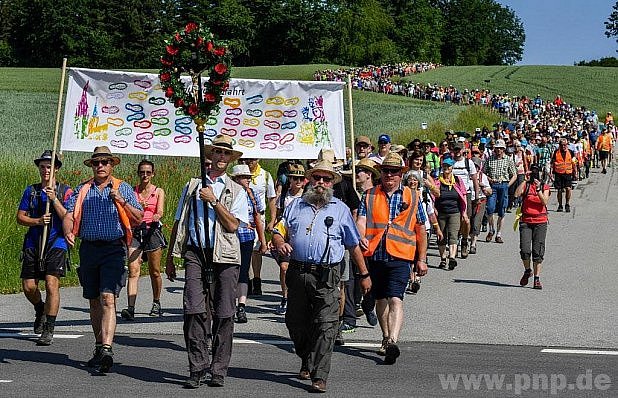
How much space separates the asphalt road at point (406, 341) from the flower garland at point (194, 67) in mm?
2271

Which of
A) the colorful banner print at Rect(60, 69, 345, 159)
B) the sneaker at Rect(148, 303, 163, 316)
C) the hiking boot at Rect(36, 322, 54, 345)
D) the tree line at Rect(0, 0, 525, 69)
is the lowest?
the sneaker at Rect(148, 303, 163, 316)

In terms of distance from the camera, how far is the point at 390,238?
33.3 feet

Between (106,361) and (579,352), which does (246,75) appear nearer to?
(579,352)

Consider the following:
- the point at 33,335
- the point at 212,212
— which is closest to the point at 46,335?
the point at 33,335

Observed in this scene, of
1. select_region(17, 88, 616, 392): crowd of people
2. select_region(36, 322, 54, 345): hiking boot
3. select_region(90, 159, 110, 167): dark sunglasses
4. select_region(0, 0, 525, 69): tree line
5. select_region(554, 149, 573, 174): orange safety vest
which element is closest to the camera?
select_region(17, 88, 616, 392): crowd of people

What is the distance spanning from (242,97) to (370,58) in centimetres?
12285

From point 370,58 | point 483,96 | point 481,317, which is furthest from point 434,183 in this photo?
point 370,58

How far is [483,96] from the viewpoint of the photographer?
221 ft

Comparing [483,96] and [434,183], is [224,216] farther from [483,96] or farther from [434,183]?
[483,96]

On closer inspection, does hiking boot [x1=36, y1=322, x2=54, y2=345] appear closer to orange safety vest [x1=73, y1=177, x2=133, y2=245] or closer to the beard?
orange safety vest [x1=73, y1=177, x2=133, y2=245]

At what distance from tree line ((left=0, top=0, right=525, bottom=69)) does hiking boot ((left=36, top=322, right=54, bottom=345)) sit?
95.5 metres

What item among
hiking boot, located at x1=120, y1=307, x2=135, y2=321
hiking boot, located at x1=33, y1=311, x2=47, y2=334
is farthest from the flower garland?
hiking boot, located at x1=120, y1=307, x2=135, y2=321

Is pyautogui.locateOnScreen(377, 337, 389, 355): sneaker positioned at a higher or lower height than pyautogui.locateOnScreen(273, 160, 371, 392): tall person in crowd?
lower

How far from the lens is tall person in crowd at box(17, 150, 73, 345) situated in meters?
10.7
